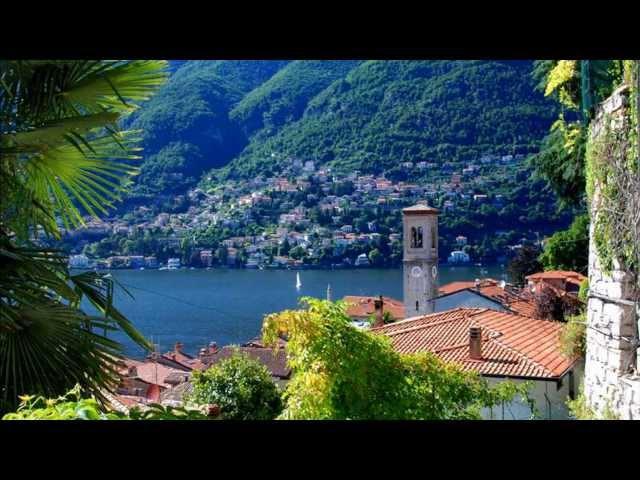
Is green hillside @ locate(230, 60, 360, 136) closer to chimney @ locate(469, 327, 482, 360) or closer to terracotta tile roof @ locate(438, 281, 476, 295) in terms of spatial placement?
terracotta tile roof @ locate(438, 281, 476, 295)

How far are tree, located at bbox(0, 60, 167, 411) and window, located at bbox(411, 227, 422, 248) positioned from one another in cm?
2268

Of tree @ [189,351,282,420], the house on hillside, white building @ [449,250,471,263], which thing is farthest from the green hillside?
tree @ [189,351,282,420]

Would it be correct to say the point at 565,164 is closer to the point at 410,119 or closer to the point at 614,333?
the point at 614,333

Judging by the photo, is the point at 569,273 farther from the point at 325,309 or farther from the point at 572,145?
the point at 325,309

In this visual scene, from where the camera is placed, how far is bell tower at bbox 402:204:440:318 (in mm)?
25625

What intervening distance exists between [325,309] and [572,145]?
250 inches

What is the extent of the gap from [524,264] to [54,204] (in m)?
21.0

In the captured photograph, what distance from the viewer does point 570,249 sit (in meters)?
14.8

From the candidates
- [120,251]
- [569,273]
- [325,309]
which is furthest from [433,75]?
[325,309]

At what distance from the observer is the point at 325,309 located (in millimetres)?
5391

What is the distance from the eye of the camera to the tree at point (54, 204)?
271 cm

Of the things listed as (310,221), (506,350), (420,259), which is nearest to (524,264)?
(420,259)

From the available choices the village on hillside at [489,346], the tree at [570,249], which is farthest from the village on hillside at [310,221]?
the tree at [570,249]
